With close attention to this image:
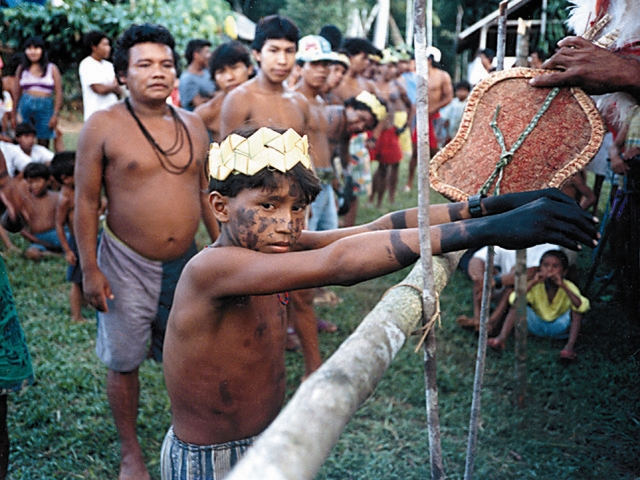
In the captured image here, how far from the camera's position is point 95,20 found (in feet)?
36.5

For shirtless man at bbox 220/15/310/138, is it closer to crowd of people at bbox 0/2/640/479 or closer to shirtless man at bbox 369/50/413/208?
crowd of people at bbox 0/2/640/479

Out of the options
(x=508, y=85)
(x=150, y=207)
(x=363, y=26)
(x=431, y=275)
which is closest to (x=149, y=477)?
(x=150, y=207)

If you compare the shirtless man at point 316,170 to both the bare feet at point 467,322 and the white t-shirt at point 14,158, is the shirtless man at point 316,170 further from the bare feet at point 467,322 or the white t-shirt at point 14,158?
the white t-shirt at point 14,158

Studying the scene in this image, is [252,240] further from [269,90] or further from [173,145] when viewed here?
[269,90]

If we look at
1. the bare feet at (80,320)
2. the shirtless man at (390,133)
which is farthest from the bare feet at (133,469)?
the shirtless man at (390,133)

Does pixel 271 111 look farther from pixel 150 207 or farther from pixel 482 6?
pixel 482 6

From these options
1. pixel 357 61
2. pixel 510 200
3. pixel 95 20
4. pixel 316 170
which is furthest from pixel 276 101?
pixel 95 20

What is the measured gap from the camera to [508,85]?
2.08 m

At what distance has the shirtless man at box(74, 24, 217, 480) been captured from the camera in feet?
10.1

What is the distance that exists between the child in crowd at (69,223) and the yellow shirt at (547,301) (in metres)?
3.43

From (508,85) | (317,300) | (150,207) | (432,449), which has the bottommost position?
(317,300)

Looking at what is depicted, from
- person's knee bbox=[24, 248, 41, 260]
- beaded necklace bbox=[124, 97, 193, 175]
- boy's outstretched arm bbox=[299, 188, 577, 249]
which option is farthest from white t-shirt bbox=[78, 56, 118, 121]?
boy's outstretched arm bbox=[299, 188, 577, 249]

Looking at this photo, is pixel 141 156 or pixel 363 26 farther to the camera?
pixel 363 26

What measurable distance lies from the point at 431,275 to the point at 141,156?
2.02 meters
